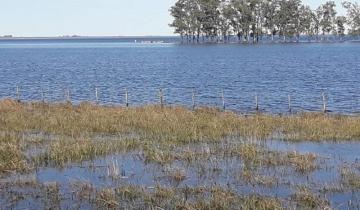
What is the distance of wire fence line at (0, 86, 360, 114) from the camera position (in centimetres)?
5522

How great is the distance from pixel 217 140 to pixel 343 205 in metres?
12.8

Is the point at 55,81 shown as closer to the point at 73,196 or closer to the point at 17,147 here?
the point at 17,147

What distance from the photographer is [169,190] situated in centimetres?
1952

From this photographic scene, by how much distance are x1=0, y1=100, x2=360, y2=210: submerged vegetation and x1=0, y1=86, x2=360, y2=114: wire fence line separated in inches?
604

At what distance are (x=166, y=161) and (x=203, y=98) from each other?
1618 inches

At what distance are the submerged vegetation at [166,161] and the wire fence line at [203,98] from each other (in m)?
15.3

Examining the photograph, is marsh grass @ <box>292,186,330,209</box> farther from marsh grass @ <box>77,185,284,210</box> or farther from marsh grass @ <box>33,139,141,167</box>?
marsh grass @ <box>33,139,141,167</box>

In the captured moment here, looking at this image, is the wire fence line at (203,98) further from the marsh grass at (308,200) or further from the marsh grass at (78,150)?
the marsh grass at (308,200)

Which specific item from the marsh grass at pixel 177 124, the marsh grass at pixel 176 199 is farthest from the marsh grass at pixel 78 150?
the marsh grass at pixel 176 199

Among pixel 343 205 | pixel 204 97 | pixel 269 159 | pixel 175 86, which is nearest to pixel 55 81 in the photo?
pixel 175 86

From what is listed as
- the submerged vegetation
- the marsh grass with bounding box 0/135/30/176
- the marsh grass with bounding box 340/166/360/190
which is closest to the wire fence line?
the submerged vegetation

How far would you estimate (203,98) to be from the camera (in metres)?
65.9

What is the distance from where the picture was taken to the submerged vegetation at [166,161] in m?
18.8

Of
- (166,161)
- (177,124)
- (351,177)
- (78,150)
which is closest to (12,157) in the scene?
(78,150)
